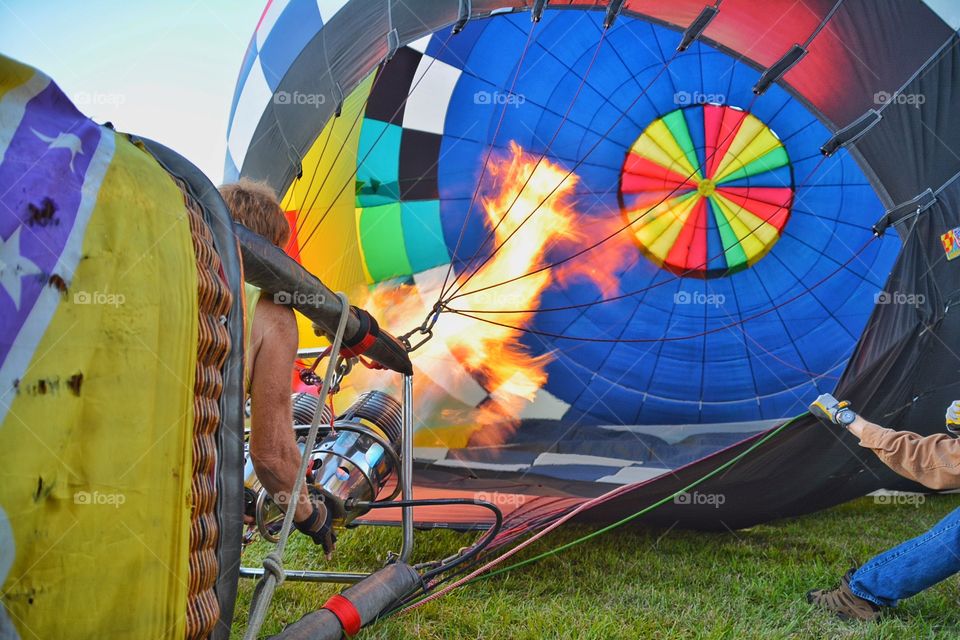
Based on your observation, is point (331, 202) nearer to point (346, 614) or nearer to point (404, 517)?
point (404, 517)

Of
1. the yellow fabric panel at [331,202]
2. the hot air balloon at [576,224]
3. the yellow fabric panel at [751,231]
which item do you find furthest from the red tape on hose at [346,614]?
the yellow fabric panel at [751,231]

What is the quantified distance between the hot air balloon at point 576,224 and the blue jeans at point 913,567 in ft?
4.85

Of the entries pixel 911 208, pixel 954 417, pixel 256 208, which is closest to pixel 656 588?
pixel 954 417

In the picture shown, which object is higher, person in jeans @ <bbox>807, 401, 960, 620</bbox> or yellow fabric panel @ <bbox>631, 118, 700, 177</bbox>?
yellow fabric panel @ <bbox>631, 118, 700, 177</bbox>

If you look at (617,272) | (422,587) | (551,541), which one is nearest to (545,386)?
(617,272)

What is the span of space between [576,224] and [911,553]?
2661mm

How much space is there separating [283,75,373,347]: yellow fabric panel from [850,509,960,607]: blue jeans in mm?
2542

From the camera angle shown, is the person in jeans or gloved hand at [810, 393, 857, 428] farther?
gloved hand at [810, 393, 857, 428]

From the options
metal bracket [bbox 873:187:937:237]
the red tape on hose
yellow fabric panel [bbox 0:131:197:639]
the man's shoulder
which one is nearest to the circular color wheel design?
metal bracket [bbox 873:187:937:237]

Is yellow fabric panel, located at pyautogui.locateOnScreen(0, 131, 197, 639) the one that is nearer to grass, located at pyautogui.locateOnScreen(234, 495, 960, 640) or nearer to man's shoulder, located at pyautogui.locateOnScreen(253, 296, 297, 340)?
man's shoulder, located at pyautogui.locateOnScreen(253, 296, 297, 340)

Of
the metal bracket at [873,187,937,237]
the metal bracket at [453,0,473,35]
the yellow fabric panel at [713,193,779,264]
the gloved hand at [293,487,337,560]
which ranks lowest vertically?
the gloved hand at [293,487,337,560]

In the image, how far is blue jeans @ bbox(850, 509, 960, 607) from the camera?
1699 mm

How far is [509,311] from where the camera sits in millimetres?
4152

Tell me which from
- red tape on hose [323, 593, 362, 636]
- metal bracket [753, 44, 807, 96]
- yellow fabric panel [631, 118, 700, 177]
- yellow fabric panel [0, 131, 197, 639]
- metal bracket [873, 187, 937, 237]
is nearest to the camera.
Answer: yellow fabric panel [0, 131, 197, 639]
